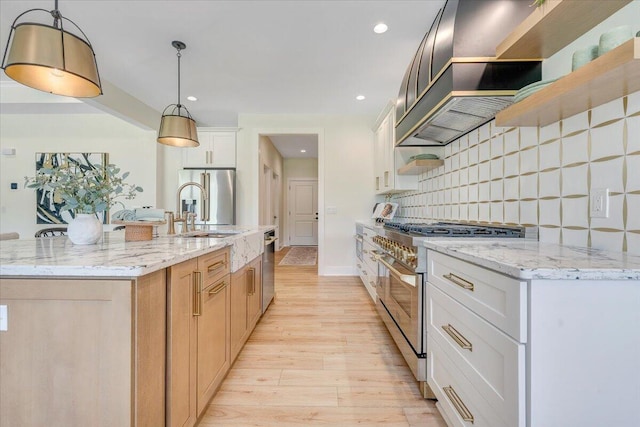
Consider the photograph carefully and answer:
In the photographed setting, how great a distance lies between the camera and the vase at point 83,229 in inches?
52.1

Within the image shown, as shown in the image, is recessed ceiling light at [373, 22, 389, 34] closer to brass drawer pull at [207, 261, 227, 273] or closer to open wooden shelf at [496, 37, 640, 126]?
open wooden shelf at [496, 37, 640, 126]

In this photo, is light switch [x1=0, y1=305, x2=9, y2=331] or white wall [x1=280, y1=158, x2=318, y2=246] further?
white wall [x1=280, y1=158, x2=318, y2=246]

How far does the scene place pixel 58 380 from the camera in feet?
2.91

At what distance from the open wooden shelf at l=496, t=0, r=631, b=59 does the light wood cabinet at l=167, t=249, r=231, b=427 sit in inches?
71.7

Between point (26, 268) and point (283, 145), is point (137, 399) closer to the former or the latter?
point (26, 268)

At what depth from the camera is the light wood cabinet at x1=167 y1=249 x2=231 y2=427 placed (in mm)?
1094

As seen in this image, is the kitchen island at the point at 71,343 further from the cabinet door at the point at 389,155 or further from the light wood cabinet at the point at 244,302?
the cabinet door at the point at 389,155

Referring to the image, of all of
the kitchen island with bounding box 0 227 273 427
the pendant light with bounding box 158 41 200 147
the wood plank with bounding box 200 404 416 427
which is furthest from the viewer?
the pendant light with bounding box 158 41 200 147

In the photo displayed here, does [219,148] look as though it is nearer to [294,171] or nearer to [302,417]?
[294,171]

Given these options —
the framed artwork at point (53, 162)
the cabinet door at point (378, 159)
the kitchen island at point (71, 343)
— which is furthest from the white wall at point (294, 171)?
the kitchen island at point (71, 343)

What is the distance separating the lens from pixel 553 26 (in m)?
1.25

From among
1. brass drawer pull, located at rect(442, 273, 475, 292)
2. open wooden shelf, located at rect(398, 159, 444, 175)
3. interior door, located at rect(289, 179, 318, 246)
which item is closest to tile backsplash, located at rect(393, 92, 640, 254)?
open wooden shelf, located at rect(398, 159, 444, 175)

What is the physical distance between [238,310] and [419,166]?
214 cm

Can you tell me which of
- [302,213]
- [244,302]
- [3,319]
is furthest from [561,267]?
[302,213]
